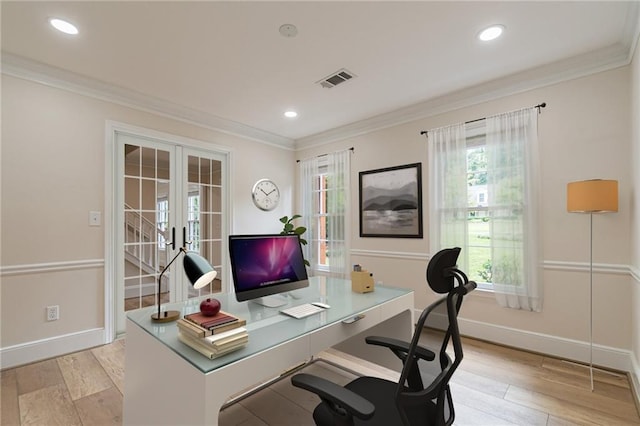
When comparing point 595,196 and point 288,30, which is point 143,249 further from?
point 595,196

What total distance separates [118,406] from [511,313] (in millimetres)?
3484

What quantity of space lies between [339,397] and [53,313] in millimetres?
3152

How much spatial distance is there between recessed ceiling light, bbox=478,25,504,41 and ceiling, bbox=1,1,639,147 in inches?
2.1

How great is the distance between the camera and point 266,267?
6.18 ft

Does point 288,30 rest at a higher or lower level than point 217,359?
higher

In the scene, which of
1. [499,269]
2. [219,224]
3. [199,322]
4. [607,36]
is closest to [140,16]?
[199,322]

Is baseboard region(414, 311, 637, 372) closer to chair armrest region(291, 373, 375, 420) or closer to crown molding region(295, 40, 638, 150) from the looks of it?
crown molding region(295, 40, 638, 150)

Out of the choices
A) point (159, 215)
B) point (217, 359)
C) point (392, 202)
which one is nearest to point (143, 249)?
point (159, 215)

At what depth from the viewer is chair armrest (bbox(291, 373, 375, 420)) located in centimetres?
96

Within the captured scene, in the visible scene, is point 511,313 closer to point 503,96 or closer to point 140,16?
point 503,96

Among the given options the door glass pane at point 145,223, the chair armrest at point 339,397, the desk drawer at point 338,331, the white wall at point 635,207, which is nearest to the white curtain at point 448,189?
the white wall at point 635,207

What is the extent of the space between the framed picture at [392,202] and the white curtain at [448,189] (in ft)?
0.68

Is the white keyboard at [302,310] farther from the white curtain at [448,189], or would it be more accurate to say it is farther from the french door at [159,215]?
the french door at [159,215]

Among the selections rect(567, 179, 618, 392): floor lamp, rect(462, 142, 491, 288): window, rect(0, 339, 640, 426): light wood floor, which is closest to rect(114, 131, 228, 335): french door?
rect(0, 339, 640, 426): light wood floor
